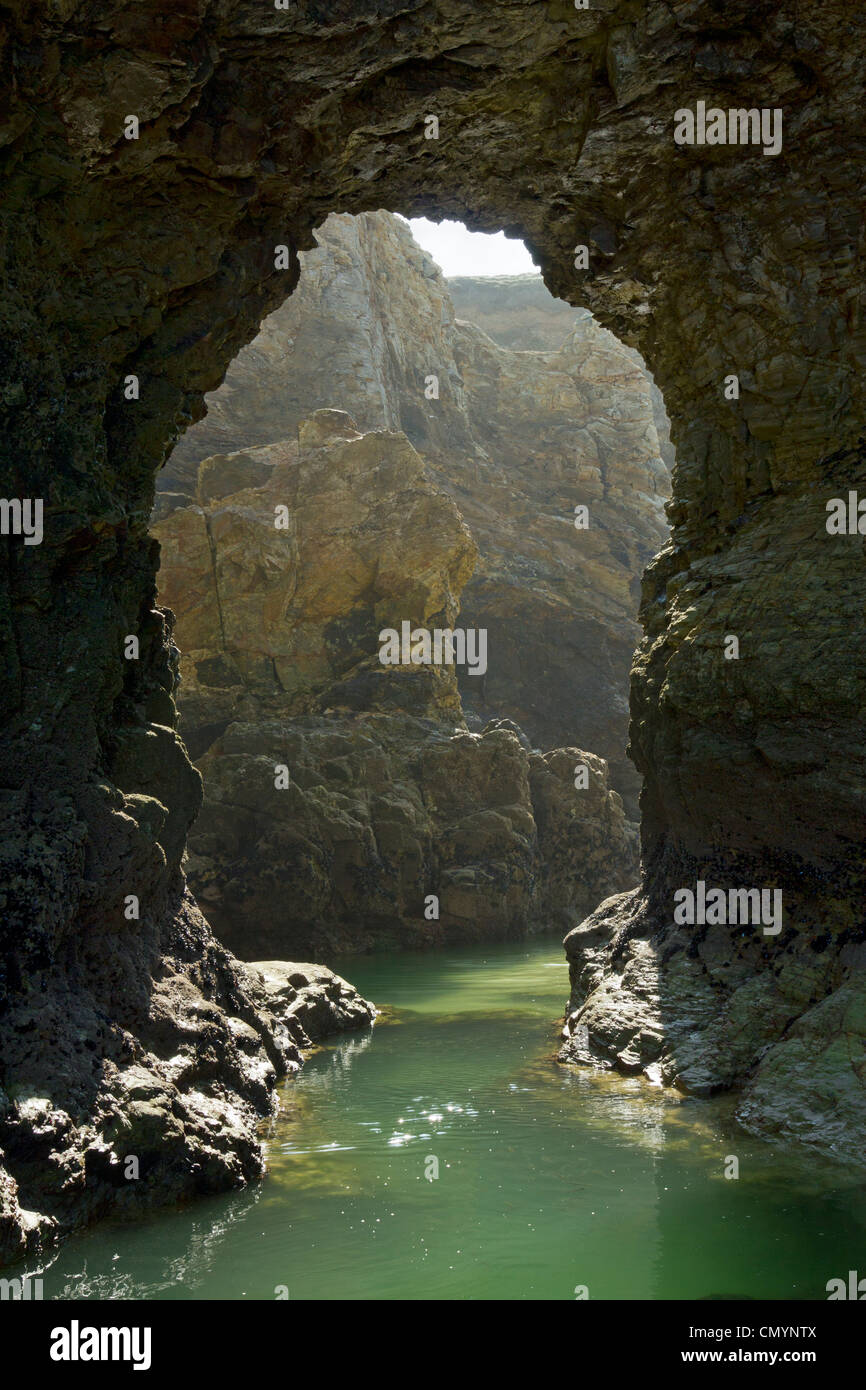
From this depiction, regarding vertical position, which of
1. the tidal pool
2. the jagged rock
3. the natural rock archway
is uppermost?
the natural rock archway

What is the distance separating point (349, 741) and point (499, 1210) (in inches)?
842

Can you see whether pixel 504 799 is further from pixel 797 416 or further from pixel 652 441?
pixel 652 441

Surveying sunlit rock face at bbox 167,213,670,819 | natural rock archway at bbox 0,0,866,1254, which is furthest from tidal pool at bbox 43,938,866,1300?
sunlit rock face at bbox 167,213,670,819

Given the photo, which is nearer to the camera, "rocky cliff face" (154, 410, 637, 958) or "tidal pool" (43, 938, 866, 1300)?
"tidal pool" (43, 938, 866, 1300)

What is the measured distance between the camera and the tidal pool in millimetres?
5426

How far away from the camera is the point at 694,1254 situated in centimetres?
576

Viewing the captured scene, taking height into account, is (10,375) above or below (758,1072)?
above

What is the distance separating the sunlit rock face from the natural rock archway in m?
25.2

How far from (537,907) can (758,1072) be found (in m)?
19.9

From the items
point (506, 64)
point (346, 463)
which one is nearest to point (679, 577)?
point (506, 64)

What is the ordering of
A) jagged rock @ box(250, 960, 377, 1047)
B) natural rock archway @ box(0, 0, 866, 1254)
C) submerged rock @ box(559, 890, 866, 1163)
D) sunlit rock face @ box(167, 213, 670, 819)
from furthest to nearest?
1. sunlit rock face @ box(167, 213, 670, 819)
2. jagged rock @ box(250, 960, 377, 1047)
3. natural rock archway @ box(0, 0, 866, 1254)
4. submerged rock @ box(559, 890, 866, 1163)

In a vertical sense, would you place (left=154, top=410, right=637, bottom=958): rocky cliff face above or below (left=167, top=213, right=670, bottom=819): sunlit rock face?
below

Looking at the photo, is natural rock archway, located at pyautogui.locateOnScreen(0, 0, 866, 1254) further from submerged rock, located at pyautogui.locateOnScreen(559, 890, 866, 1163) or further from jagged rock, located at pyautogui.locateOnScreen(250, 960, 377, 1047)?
jagged rock, located at pyautogui.locateOnScreen(250, 960, 377, 1047)

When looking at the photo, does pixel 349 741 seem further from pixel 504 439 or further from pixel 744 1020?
pixel 504 439
